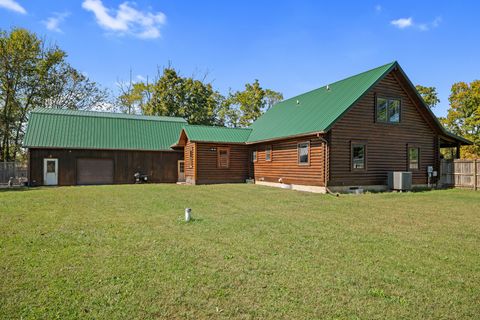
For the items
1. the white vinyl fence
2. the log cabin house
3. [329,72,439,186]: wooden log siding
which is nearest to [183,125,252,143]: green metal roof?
the log cabin house

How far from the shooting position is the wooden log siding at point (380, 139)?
1666 cm

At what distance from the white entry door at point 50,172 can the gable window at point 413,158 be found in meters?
22.9

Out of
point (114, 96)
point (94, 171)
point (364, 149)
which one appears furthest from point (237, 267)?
point (114, 96)

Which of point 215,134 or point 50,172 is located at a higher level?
point 215,134

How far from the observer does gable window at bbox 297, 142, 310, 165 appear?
57.9 ft

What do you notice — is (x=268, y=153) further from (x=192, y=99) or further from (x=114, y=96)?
(x=114, y=96)

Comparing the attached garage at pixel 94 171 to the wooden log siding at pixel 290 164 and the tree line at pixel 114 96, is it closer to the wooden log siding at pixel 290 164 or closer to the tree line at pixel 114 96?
the wooden log siding at pixel 290 164

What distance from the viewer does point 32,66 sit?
112 ft

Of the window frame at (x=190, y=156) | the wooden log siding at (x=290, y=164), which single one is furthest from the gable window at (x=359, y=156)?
the window frame at (x=190, y=156)

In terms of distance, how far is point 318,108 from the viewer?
750 inches

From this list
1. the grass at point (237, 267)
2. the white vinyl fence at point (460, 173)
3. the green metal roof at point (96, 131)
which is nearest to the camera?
the grass at point (237, 267)

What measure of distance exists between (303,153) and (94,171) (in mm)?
15399

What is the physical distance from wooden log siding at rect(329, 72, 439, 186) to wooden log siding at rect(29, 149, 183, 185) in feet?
46.0

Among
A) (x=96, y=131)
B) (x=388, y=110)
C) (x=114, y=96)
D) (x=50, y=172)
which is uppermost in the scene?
(x=114, y=96)
